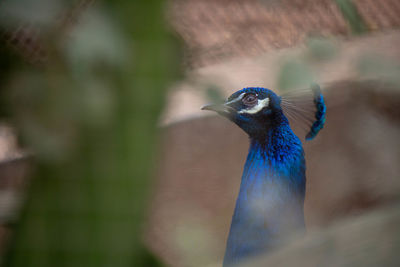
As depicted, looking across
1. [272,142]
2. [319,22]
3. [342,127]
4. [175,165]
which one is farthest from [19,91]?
[342,127]

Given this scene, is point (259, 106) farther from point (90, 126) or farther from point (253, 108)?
point (90, 126)

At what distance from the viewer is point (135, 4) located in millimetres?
245

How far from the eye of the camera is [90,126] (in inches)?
9.6

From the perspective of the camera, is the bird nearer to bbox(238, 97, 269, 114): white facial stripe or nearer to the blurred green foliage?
bbox(238, 97, 269, 114): white facial stripe

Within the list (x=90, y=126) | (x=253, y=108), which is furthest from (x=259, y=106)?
(x=90, y=126)

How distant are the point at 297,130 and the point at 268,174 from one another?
84mm

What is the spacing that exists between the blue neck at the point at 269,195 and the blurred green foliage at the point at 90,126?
0.40m

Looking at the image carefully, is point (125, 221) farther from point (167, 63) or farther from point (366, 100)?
point (366, 100)

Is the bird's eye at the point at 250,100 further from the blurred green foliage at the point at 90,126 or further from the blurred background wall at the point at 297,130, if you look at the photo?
the blurred green foliage at the point at 90,126

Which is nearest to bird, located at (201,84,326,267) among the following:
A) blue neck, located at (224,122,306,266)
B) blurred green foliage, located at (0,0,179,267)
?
blue neck, located at (224,122,306,266)

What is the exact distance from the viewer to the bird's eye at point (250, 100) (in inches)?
23.6

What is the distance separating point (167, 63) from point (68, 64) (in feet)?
0.19

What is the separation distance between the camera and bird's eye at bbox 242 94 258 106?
1.97ft

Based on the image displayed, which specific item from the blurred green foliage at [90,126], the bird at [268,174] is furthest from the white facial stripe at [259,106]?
the blurred green foliage at [90,126]
